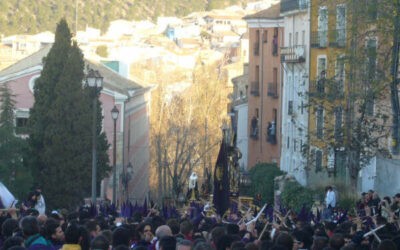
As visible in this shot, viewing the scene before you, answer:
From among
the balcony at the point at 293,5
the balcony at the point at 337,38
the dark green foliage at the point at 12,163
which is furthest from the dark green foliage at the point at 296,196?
the balcony at the point at 293,5

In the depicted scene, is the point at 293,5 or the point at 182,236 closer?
the point at 182,236

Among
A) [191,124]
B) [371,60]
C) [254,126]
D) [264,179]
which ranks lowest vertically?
[264,179]

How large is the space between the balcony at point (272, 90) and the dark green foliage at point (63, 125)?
19.7m

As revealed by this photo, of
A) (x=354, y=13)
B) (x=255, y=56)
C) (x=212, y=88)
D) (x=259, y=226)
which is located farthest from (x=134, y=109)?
(x=259, y=226)

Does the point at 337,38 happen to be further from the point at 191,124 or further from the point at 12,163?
the point at 191,124

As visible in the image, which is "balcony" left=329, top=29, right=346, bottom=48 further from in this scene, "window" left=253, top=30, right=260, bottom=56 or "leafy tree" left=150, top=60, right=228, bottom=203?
"leafy tree" left=150, top=60, right=228, bottom=203

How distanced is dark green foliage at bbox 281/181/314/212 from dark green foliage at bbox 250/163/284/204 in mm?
7174

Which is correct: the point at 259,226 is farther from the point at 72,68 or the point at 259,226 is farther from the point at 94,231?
the point at 72,68

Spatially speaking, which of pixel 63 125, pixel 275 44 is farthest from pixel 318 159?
pixel 275 44

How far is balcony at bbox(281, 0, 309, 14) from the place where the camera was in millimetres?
55378

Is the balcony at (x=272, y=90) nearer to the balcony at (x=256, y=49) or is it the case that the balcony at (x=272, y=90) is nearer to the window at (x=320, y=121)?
the balcony at (x=256, y=49)

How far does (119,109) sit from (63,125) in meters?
13.3

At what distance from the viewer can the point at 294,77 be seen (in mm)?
58750

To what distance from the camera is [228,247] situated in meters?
13.2
